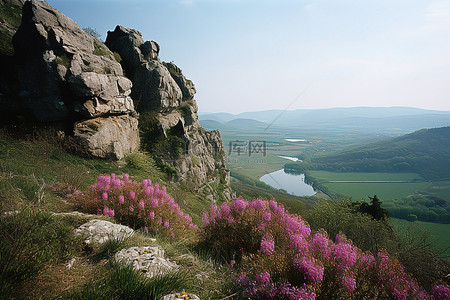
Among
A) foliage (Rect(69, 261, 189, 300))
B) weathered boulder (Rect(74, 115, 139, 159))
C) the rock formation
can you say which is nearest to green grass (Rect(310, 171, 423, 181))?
weathered boulder (Rect(74, 115, 139, 159))

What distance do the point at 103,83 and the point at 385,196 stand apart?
327 feet

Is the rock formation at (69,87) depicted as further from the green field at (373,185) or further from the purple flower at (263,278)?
the green field at (373,185)

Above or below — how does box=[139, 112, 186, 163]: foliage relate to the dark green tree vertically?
above

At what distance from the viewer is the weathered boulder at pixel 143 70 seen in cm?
1705

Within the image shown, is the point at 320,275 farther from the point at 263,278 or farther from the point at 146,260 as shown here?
the point at 146,260

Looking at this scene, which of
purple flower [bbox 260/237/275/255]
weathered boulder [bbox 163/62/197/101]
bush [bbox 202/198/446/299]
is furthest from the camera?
weathered boulder [bbox 163/62/197/101]

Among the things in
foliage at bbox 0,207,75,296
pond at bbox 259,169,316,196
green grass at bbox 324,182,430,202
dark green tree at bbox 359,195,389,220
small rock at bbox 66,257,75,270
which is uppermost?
foliage at bbox 0,207,75,296

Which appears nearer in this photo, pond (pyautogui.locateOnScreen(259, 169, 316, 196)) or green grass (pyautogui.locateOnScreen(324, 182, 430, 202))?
green grass (pyautogui.locateOnScreen(324, 182, 430, 202))

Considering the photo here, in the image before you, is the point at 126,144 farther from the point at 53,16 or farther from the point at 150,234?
the point at 150,234

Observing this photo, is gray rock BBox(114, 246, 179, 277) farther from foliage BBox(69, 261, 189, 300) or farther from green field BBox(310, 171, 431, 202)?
green field BBox(310, 171, 431, 202)

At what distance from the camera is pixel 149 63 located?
17719mm

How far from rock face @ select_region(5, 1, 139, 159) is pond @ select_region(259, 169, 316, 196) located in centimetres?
8566

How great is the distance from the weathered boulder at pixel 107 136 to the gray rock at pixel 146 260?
940 cm

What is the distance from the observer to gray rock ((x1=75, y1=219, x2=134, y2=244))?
384 centimetres
